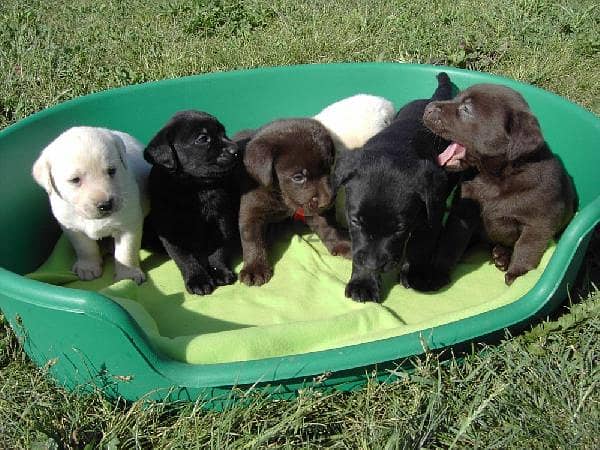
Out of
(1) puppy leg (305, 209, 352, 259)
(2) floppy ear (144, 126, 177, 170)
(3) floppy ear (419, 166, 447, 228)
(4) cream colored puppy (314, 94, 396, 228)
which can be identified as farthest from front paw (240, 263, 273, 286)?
(3) floppy ear (419, 166, 447, 228)

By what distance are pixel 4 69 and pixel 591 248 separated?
17.1 ft

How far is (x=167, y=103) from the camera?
5207 mm

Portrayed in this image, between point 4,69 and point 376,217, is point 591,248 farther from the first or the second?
point 4,69

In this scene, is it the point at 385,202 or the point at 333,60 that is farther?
the point at 333,60

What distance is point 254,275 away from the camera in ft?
13.9

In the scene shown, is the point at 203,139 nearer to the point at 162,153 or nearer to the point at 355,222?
the point at 162,153

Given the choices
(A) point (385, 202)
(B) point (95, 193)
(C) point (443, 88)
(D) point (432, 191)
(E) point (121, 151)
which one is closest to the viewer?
(A) point (385, 202)

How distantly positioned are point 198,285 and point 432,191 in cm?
160

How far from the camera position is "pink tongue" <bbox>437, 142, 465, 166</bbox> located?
3979 mm

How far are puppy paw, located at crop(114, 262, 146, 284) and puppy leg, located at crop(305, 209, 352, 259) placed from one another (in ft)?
3.79

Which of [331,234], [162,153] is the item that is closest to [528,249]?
[331,234]

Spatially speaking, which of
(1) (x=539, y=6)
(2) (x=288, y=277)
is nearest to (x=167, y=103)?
(2) (x=288, y=277)

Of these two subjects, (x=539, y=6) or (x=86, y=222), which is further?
(x=539, y=6)

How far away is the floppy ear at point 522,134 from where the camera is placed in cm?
349
